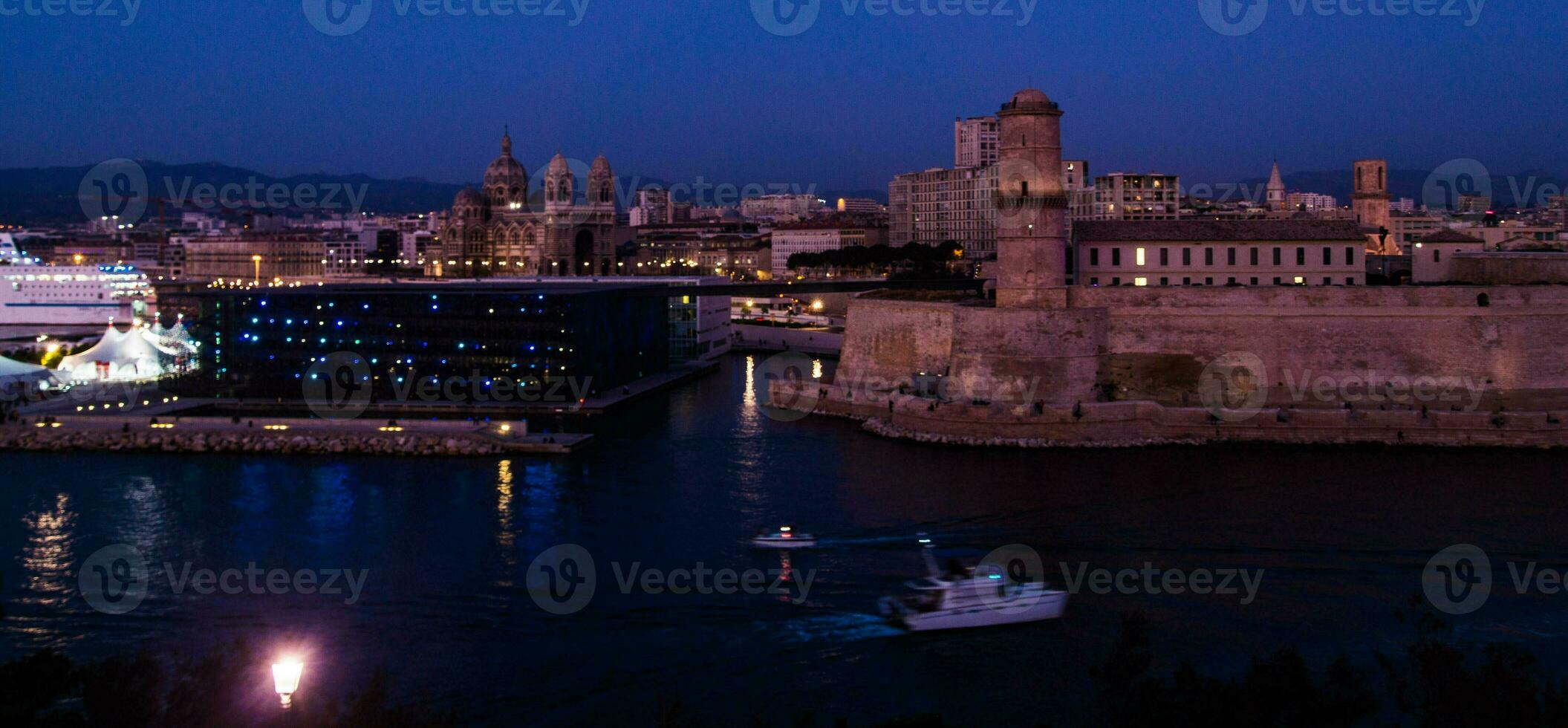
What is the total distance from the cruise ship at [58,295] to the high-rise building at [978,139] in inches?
1029

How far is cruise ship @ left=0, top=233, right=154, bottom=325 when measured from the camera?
35625 mm

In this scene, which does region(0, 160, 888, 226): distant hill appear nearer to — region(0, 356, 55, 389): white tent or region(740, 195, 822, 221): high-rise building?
region(740, 195, 822, 221): high-rise building

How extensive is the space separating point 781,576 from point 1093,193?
32.5 m

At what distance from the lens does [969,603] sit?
28.8 feet

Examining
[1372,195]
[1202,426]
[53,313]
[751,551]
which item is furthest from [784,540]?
[53,313]

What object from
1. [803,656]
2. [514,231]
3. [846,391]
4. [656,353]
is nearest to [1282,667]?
[803,656]

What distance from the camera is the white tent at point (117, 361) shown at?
67.0 feet

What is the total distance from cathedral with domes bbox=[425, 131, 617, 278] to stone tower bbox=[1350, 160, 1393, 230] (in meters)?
17.8

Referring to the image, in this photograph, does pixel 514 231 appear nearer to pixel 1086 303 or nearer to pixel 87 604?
pixel 1086 303

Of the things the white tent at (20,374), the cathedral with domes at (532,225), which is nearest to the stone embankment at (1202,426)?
the white tent at (20,374)

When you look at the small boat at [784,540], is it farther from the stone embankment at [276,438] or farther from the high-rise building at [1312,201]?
the high-rise building at [1312,201]

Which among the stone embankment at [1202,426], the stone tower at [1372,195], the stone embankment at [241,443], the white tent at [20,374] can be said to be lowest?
the stone embankment at [241,443]

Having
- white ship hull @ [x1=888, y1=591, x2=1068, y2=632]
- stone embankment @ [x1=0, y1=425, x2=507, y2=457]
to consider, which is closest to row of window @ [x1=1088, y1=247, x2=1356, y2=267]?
stone embankment @ [x1=0, y1=425, x2=507, y2=457]

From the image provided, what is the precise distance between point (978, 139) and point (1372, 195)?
21.5 m
